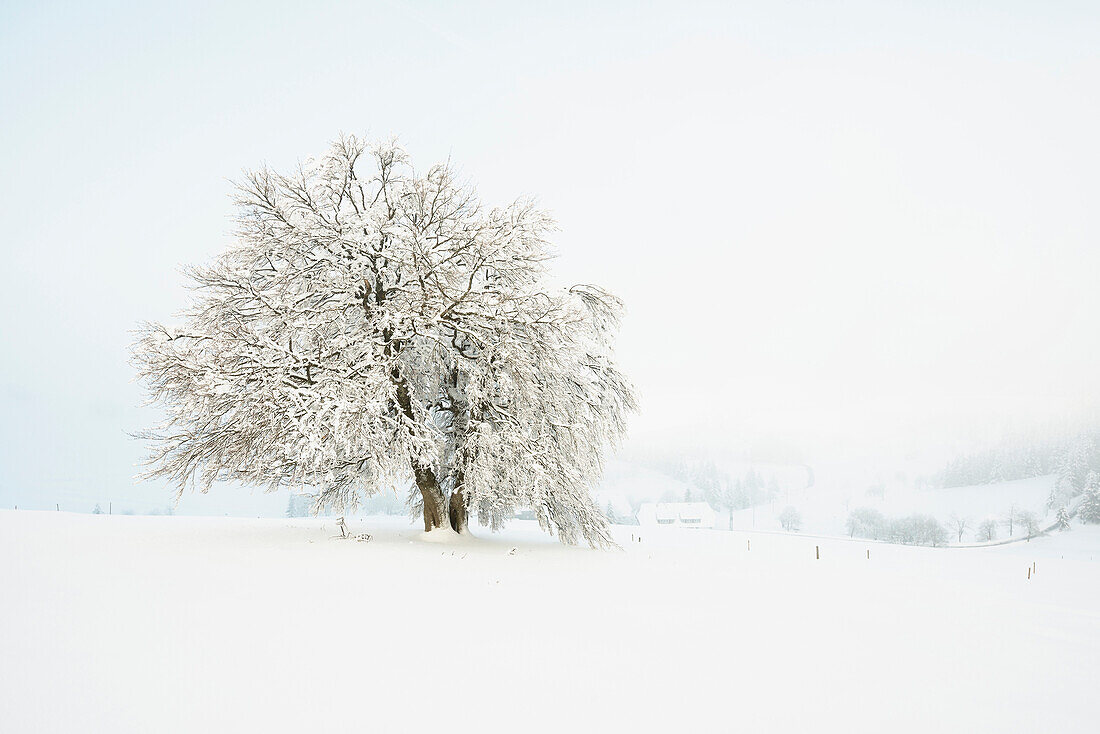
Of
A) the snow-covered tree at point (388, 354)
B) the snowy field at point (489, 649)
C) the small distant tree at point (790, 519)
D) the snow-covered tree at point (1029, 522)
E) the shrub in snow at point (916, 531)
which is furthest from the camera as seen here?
the small distant tree at point (790, 519)

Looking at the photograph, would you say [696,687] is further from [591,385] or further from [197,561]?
[591,385]

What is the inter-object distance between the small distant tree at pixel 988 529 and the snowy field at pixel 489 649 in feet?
242

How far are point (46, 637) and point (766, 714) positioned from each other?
6.12 m

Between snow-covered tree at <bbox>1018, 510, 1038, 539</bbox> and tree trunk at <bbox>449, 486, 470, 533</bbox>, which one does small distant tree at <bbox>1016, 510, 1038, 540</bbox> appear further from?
tree trunk at <bbox>449, 486, 470, 533</bbox>

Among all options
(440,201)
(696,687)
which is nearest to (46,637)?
(696,687)

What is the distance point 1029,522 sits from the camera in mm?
60625

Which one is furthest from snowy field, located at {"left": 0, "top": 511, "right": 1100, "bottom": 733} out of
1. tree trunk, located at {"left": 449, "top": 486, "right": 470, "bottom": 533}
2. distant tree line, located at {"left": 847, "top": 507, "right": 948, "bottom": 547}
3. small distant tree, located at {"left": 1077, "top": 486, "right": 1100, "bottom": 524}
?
distant tree line, located at {"left": 847, "top": 507, "right": 948, "bottom": 547}

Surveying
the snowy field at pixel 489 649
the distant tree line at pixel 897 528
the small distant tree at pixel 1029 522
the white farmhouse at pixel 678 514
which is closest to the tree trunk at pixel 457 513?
the snowy field at pixel 489 649

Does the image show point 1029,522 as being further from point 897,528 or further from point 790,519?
point 790,519

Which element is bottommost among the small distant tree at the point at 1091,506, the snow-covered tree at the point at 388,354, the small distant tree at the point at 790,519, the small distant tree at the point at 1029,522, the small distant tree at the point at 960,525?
the small distant tree at the point at 790,519

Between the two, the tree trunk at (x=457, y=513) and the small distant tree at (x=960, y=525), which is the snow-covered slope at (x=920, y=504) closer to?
the small distant tree at (x=960, y=525)

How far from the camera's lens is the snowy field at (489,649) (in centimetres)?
385

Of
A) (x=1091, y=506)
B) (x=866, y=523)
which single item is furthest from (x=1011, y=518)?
(x=1091, y=506)

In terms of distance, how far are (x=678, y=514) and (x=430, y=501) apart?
7229 cm
